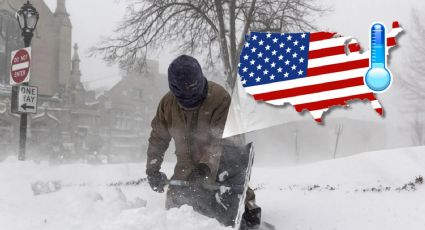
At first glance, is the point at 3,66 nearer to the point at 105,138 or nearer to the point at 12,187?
the point at 105,138

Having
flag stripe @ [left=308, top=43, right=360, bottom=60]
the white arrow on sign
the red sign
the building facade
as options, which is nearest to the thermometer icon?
flag stripe @ [left=308, top=43, right=360, bottom=60]

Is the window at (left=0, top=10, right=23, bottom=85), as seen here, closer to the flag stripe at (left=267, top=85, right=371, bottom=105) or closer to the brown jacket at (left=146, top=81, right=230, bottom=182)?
the brown jacket at (left=146, top=81, right=230, bottom=182)

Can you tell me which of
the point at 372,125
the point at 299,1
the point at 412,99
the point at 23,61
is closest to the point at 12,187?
the point at 23,61

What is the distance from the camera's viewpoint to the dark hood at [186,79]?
321cm

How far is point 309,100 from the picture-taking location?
388 centimetres

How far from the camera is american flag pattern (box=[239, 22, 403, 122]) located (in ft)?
12.6

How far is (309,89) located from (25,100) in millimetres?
Answer: 6726

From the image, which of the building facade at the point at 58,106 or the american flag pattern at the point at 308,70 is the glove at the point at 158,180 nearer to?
the american flag pattern at the point at 308,70

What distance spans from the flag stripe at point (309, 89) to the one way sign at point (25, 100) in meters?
6.42

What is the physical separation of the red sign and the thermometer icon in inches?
281

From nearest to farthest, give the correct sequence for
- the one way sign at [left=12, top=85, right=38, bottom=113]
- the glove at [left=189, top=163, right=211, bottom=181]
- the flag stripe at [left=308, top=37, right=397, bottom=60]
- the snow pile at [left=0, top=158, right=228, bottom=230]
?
1. the snow pile at [left=0, top=158, right=228, bottom=230]
2. the glove at [left=189, top=163, right=211, bottom=181]
3. the flag stripe at [left=308, top=37, right=397, bottom=60]
4. the one way sign at [left=12, top=85, right=38, bottom=113]

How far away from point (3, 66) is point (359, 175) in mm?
26898

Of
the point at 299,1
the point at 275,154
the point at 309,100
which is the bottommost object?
the point at 275,154

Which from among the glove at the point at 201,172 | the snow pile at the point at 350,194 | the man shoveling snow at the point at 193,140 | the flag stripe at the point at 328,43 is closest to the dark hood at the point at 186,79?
the man shoveling snow at the point at 193,140
